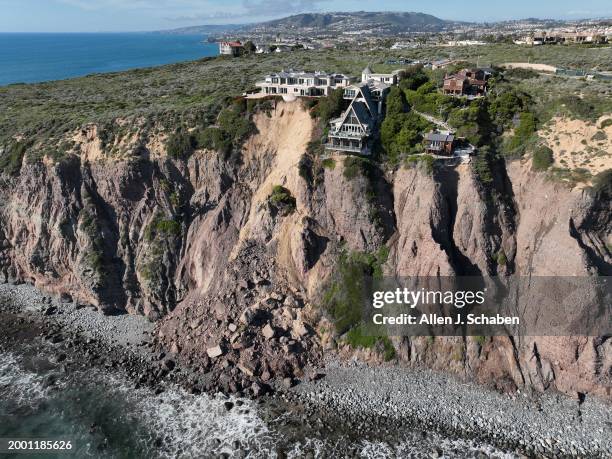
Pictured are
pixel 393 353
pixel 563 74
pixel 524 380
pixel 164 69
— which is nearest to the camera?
pixel 524 380

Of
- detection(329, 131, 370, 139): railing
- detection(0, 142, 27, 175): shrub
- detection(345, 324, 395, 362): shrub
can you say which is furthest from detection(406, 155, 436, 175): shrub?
detection(0, 142, 27, 175): shrub

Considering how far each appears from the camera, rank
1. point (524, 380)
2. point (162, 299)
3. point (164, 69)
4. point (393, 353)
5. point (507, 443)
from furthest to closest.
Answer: point (164, 69)
point (162, 299)
point (393, 353)
point (524, 380)
point (507, 443)

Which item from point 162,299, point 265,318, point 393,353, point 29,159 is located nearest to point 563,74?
point 393,353

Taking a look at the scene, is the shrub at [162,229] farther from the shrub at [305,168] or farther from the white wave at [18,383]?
the white wave at [18,383]

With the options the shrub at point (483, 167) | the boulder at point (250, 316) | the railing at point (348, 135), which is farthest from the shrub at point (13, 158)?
the shrub at point (483, 167)

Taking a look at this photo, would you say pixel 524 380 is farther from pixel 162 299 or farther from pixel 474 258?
pixel 162 299

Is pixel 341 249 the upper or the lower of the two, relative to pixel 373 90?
lower

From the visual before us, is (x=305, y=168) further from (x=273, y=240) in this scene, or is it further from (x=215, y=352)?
(x=215, y=352)

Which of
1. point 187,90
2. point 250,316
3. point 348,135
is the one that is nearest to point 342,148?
point 348,135
